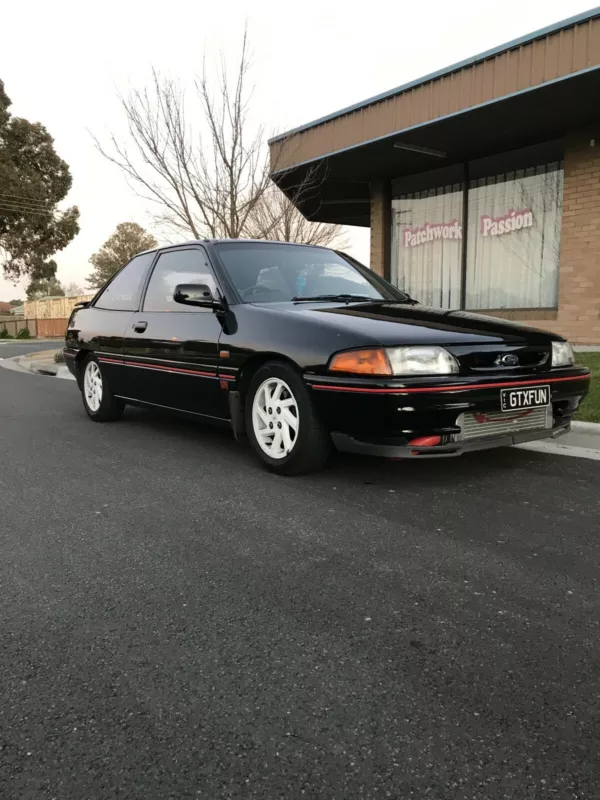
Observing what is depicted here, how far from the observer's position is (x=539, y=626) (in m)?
2.05

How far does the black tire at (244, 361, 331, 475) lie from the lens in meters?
3.68

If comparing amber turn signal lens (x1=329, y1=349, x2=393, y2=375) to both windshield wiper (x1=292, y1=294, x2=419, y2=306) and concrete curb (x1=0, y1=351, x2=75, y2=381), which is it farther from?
concrete curb (x1=0, y1=351, x2=75, y2=381)

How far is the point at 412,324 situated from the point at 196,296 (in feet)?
5.04

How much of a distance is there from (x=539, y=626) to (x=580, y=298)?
875 cm

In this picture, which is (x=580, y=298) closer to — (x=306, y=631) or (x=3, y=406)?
(x=3, y=406)

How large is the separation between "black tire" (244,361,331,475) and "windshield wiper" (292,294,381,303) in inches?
24.3

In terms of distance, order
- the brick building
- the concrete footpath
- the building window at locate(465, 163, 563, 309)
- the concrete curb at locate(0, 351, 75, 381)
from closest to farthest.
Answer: the brick building → the building window at locate(465, 163, 563, 309) → the concrete curb at locate(0, 351, 75, 381) → the concrete footpath

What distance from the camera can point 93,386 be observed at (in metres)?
6.09

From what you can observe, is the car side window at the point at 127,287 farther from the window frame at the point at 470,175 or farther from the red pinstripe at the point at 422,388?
A: the window frame at the point at 470,175

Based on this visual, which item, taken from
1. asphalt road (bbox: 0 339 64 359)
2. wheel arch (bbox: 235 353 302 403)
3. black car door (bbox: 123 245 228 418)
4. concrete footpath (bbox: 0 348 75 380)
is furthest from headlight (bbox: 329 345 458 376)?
asphalt road (bbox: 0 339 64 359)

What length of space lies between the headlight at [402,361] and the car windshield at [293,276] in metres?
1.03

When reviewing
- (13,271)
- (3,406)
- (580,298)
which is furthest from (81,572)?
(13,271)

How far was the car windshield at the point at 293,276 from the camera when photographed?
174 inches

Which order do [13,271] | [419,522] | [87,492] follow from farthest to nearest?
[13,271], [87,492], [419,522]
